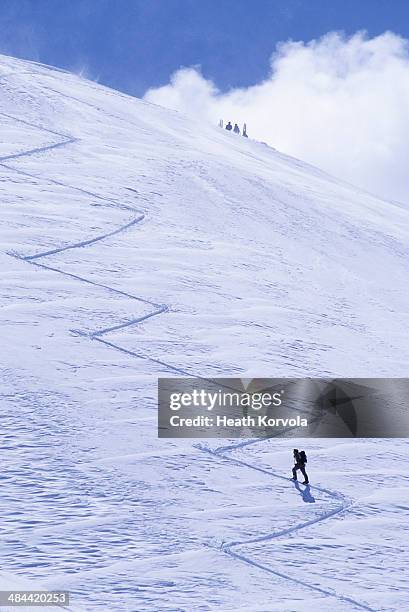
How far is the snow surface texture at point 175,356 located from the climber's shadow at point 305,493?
0.03 metres

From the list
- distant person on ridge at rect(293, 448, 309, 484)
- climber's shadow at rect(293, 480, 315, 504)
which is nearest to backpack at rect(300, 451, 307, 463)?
distant person on ridge at rect(293, 448, 309, 484)

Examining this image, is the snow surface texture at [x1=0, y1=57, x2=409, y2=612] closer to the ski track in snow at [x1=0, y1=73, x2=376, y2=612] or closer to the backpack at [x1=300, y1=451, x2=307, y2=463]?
the ski track in snow at [x1=0, y1=73, x2=376, y2=612]

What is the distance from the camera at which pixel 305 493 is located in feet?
17.5

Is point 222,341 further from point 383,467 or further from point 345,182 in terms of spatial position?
point 345,182

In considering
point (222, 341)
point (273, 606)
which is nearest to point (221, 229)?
point (222, 341)

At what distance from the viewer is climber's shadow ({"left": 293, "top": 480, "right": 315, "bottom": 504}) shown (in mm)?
5234

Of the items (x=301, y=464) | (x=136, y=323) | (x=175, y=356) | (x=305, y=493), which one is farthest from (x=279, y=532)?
(x=136, y=323)

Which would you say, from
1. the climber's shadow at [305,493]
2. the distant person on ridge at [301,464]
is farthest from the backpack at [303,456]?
the climber's shadow at [305,493]

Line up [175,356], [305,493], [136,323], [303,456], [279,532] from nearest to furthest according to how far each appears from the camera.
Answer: [279,532] → [305,493] → [303,456] → [175,356] → [136,323]

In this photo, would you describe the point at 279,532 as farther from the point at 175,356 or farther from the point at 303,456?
the point at 175,356

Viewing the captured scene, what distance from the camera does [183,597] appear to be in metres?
4.13

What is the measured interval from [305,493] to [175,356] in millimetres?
2031

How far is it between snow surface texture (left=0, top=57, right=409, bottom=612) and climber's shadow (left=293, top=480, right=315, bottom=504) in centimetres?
3

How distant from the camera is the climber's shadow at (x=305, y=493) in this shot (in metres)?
5.23
